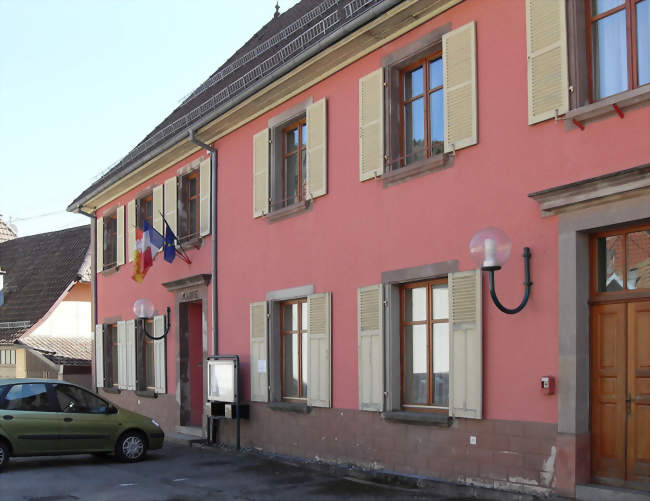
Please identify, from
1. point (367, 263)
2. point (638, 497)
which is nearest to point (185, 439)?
point (367, 263)

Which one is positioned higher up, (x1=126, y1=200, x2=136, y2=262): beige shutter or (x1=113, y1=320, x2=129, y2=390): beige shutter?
(x1=126, y1=200, x2=136, y2=262): beige shutter

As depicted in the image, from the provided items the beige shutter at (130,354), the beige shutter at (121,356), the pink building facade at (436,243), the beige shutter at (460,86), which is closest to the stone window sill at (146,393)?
the beige shutter at (130,354)

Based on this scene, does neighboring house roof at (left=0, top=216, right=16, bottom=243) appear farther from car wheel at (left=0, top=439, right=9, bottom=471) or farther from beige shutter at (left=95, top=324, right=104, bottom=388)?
car wheel at (left=0, top=439, right=9, bottom=471)

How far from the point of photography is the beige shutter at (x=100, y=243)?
23.3 metres

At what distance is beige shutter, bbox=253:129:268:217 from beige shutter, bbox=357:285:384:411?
3359 mm

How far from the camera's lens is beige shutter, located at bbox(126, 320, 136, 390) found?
20438 millimetres

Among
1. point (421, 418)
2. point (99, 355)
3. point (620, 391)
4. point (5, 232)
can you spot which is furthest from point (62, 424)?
point (5, 232)

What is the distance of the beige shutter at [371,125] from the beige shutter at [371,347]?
161cm

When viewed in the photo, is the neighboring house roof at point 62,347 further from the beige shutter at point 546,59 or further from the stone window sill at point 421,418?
the beige shutter at point 546,59

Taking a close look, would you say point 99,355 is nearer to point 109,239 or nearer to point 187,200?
point 109,239

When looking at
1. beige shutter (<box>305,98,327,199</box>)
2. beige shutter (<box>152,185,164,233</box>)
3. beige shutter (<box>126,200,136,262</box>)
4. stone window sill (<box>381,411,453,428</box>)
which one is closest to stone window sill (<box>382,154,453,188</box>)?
beige shutter (<box>305,98,327,199</box>)

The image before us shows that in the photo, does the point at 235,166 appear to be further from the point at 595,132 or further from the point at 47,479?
the point at 595,132

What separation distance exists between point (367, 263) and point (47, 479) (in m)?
5.30

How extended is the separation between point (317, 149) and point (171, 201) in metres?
6.19
